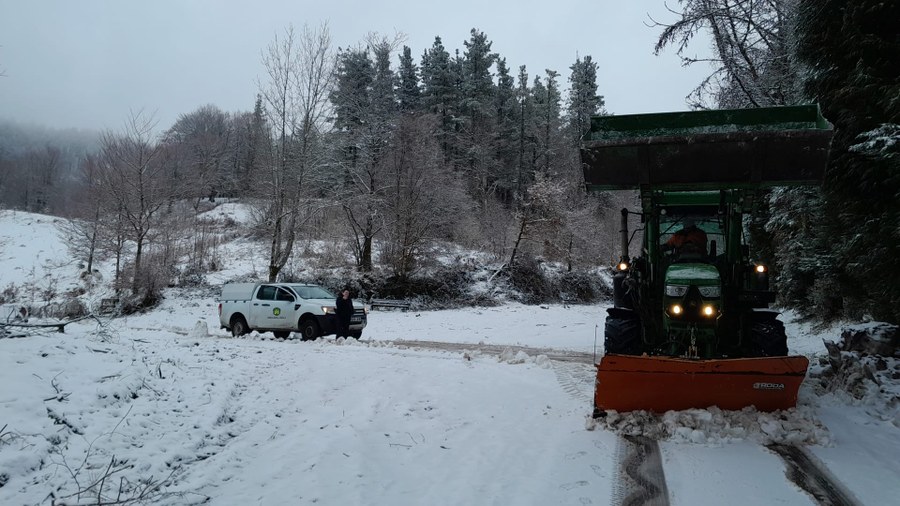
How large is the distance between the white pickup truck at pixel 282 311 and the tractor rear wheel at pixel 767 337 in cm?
1100

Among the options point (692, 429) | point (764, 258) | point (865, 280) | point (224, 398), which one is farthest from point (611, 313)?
point (764, 258)

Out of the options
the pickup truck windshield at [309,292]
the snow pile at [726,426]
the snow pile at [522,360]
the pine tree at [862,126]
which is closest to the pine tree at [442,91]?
the pickup truck windshield at [309,292]

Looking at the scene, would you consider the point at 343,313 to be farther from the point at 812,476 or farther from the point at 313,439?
the point at 812,476

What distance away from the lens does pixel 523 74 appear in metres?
48.4

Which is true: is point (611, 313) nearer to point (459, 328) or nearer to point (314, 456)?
point (314, 456)

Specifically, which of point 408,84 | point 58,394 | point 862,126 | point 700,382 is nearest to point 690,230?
point 700,382

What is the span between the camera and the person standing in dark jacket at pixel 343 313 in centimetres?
1470

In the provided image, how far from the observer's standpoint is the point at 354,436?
18.8ft

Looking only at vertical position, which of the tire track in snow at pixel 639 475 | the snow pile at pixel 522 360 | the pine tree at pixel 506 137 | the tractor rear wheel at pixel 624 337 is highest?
the pine tree at pixel 506 137

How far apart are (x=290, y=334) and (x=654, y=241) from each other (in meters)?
13.1

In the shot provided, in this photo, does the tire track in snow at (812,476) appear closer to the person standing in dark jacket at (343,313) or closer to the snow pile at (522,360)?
the snow pile at (522,360)

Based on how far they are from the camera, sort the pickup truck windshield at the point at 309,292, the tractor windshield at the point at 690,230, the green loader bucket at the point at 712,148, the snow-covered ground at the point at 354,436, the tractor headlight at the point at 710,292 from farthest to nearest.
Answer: the pickup truck windshield at the point at 309,292 → the tractor windshield at the point at 690,230 → the tractor headlight at the point at 710,292 → the green loader bucket at the point at 712,148 → the snow-covered ground at the point at 354,436

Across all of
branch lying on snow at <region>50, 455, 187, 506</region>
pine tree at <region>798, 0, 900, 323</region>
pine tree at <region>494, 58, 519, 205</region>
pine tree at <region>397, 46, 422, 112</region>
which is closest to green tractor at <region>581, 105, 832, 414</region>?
pine tree at <region>798, 0, 900, 323</region>

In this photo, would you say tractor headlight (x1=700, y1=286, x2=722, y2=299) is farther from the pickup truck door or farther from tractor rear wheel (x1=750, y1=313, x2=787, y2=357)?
the pickup truck door
